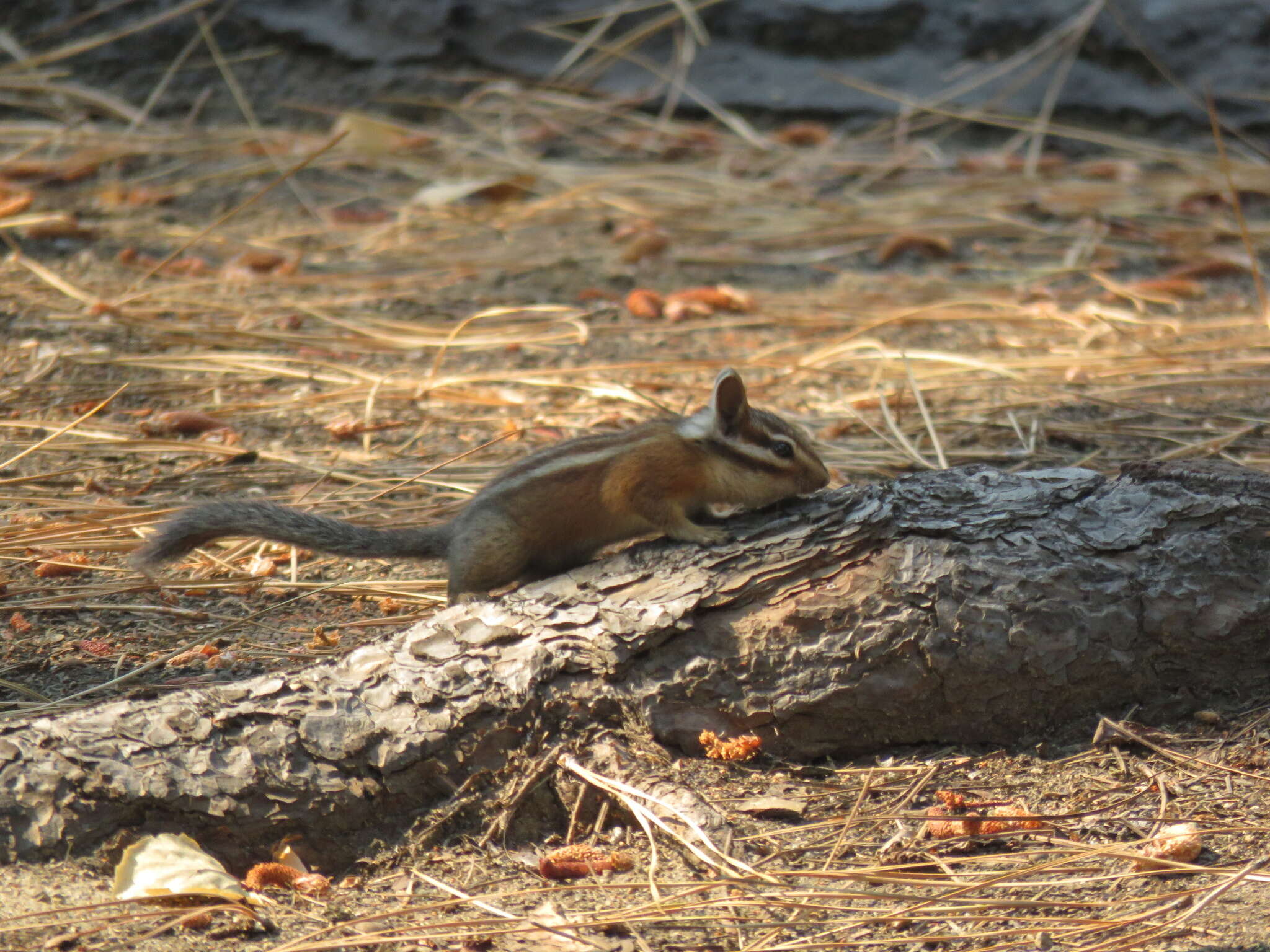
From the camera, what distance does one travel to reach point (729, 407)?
308 cm

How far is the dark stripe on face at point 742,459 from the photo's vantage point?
3.05 m

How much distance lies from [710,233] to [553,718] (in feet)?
15.0

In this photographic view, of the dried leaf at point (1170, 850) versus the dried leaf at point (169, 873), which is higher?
the dried leaf at point (1170, 850)

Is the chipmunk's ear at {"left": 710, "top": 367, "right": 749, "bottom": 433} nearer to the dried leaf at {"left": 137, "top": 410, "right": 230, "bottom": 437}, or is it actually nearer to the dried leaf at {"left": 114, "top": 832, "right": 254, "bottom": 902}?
the dried leaf at {"left": 114, "top": 832, "right": 254, "bottom": 902}

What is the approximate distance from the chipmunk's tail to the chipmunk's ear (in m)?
0.75

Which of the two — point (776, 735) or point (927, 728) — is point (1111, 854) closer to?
point (927, 728)

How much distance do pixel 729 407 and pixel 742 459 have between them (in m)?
0.13

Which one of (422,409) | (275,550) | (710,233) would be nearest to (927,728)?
(275,550)

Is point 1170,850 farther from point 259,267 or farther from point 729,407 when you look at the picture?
point 259,267

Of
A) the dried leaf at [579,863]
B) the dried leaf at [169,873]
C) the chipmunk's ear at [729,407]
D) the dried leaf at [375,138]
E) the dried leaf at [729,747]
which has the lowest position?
the dried leaf at [579,863]

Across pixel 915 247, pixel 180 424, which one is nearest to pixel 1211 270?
pixel 915 247

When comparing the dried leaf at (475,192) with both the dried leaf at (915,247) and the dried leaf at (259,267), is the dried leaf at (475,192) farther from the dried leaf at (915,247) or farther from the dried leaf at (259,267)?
the dried leaf at (915,247)

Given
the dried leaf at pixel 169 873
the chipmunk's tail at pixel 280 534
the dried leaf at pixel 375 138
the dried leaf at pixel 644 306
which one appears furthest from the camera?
the dried leaf at pixel 375 138

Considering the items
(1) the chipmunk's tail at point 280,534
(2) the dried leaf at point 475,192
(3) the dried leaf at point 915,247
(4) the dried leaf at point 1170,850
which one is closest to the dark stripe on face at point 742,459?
(1) the chipmunk's tail at point 280,534
